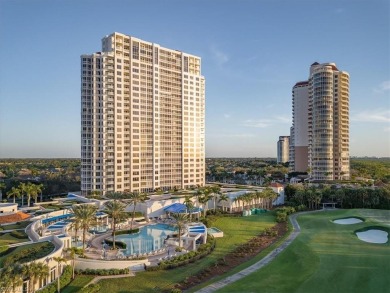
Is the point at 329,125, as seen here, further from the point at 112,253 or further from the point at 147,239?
the point at 112,253

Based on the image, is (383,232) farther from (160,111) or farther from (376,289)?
(160,111)

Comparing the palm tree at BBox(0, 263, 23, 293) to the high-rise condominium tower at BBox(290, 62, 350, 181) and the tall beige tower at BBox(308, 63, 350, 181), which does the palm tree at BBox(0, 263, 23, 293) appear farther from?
the tall beige tower at BBox(308, 63, 350, 181)

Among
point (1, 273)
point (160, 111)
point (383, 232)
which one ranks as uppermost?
point (160, 111)

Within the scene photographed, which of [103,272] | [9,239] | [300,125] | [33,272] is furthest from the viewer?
[300,125]

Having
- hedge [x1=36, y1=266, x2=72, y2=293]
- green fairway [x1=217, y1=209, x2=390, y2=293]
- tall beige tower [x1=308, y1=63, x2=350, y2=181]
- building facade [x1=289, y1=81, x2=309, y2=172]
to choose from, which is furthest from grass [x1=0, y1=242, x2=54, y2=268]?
building facade [x1=289, y1=81, x2=309, y2=172]

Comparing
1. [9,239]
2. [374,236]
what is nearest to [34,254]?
[9,239]

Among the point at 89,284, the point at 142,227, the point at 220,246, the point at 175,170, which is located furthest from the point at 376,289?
the point at 175,170

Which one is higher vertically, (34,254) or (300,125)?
(300,125)
